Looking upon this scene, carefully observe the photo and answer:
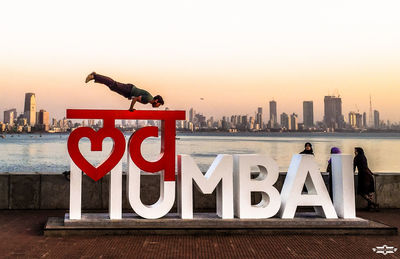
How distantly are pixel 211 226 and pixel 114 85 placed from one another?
432 cm

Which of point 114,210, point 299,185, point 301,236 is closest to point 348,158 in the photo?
point 299,185

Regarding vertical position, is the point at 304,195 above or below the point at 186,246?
above

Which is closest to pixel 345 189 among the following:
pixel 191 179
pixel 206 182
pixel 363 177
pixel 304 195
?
pixel 304 195

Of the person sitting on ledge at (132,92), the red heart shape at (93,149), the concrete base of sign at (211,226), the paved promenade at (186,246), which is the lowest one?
the paved promenade at (186,246)

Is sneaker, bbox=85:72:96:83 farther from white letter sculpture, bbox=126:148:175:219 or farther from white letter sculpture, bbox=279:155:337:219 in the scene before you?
white letter sculpture, bbox=279:155:337:219

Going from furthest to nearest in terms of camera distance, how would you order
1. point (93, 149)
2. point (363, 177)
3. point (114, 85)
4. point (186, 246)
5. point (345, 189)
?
point (363, 177) → point (114, 85) → point (345, 189) → point (93, 149) → point (186, 246)

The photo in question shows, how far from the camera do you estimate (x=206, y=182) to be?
31.6 feet

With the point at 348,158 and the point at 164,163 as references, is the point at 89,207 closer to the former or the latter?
the point at 164,163

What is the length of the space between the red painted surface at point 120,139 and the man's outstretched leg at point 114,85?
0.59m

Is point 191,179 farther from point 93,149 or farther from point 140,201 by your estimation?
point 93,149

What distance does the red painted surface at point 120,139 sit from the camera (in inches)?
372

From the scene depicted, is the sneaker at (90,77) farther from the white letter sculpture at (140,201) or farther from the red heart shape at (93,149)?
the white letter sculpture at (140,201)

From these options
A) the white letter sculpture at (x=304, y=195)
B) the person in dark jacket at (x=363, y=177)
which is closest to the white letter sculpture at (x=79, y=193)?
the white letter sculpture at (x=304, y=195)

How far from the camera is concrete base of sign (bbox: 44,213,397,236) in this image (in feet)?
29.4
